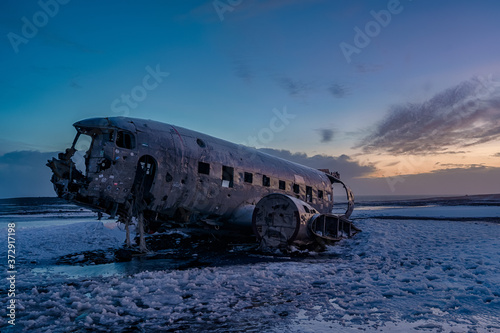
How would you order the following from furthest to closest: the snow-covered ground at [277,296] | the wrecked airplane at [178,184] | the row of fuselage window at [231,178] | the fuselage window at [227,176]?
the fuselage window at [227,176]
the row of fuselage window at [231,178]
the wrecked airplane at [178,184]
the snow-covered ground at [277,296]

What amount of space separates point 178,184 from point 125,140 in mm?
2381

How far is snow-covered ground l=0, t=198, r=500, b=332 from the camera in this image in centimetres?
487

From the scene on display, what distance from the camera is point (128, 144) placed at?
10.7 meters

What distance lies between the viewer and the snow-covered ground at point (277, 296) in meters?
4.87

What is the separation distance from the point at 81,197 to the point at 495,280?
1145 cm

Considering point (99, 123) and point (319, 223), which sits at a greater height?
point (99, 123)

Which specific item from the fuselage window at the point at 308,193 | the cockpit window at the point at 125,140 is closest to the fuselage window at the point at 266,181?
the fuselage window at the point at 308,193

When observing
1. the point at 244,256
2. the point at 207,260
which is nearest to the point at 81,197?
the point at 207,260

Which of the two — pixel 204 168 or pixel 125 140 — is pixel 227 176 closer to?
pixel 204 168

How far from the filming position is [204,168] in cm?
1238

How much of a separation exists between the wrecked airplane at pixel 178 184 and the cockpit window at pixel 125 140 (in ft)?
0.11

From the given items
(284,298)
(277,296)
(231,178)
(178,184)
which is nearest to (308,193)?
(231,178)

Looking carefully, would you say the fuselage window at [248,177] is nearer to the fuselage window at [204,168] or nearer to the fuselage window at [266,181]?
the fuselage window at [266,181]

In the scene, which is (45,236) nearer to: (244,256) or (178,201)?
(178,201)
